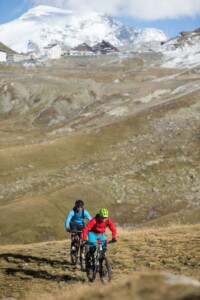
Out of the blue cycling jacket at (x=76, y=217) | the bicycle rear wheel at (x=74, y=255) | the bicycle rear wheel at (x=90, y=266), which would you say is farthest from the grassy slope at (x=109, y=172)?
the bicycle rear wheel at (x=90, y=266)

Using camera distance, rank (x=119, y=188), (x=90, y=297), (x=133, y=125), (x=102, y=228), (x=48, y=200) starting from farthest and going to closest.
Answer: (x=133, y=125)
(x=119, y=188)
(x=48, y=200)
(x=102, y=228)
(x=90, y=297)

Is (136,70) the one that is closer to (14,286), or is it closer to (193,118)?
(193,118)

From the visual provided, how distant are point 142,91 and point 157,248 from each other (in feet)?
368

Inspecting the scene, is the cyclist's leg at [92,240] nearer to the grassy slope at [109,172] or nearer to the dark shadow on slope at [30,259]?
the dark shadow on slope at [30,259]

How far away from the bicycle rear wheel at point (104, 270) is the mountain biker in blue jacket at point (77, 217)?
10.5 feet

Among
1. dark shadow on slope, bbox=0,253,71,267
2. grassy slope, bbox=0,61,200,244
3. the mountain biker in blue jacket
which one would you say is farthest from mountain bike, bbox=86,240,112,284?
grassy slope, bbox=0,61,200,244

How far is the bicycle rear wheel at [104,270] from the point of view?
1817 centimetres

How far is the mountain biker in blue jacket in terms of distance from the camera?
842 inches

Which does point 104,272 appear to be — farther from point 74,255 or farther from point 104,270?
point 74,255

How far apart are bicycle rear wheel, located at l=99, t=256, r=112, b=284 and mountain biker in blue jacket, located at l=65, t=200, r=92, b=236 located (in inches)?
127

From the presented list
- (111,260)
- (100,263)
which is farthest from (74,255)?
(100,263)

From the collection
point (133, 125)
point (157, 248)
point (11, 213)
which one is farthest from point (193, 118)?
point (157, 248)

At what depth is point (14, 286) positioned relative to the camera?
21.1m

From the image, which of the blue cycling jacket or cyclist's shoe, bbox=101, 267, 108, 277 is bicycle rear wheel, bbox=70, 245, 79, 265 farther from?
cyclist's shoe, bbox=101, 267, 108, 277
